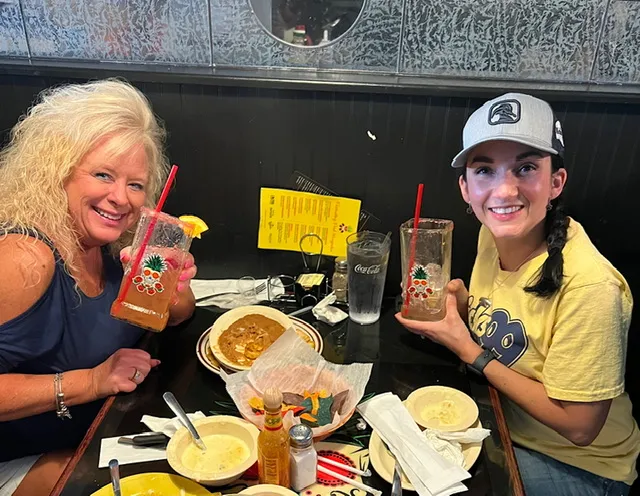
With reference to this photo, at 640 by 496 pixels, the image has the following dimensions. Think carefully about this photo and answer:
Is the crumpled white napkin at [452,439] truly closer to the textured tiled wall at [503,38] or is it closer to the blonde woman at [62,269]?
the blonde woman at [62,269]

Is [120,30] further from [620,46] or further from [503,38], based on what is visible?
[620,46]

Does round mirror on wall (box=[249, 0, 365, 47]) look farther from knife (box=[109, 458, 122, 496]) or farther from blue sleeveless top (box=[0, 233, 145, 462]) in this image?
knife (box=[109, 458, 122, 496])

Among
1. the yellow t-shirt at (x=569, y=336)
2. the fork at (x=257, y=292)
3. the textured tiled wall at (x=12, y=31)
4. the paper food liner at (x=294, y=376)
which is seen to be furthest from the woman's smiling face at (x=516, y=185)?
the textured tiled wall at (x=12, y=31)

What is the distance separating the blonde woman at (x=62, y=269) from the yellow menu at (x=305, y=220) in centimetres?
47

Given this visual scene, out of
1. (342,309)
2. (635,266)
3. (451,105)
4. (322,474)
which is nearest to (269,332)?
(342,309)

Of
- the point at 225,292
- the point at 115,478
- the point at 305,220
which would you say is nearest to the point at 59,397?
the point at 115,478

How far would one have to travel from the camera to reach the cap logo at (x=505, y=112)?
126 cm

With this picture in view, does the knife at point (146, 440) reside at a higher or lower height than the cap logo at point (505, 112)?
lower

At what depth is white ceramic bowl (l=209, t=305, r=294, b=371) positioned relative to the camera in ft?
4.60

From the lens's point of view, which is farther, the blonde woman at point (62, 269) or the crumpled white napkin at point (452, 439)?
the blonde woman at point (62, 269)

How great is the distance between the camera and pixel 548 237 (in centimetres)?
133

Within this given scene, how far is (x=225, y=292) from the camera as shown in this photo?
183cm

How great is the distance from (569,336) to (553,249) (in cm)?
20

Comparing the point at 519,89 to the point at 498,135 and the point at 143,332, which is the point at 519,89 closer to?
the point at 498,135
